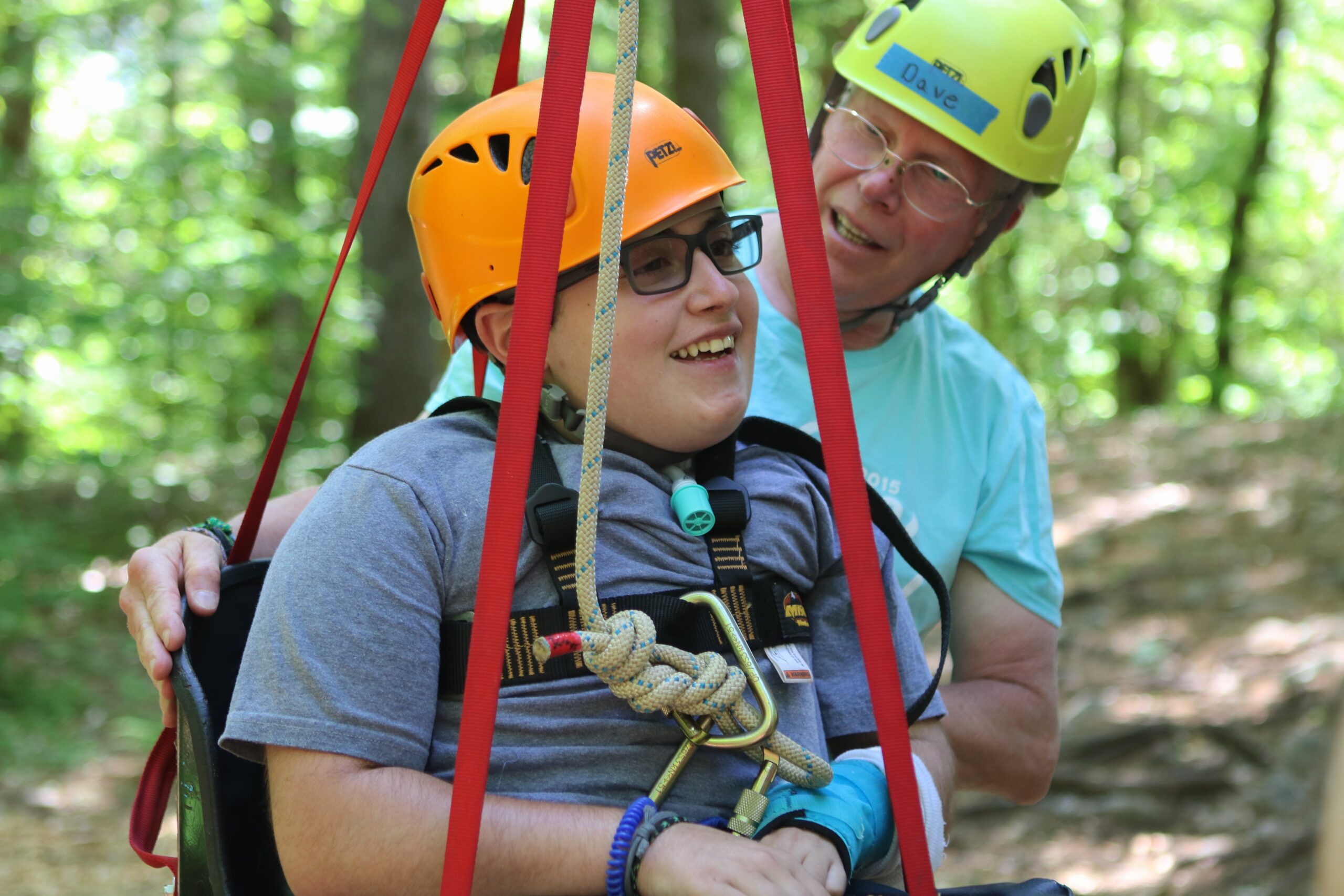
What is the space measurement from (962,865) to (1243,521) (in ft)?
11.5

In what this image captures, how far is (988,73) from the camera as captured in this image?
98.0 inches

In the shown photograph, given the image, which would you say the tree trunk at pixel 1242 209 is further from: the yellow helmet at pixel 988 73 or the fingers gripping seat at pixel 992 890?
the fingers gripping seat at pixel 992 890

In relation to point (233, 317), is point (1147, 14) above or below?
above

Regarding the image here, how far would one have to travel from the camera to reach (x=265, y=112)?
9000mm

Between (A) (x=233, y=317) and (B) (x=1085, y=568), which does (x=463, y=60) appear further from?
(B) (x=1085, y=568)

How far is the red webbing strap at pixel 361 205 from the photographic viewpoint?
134cm

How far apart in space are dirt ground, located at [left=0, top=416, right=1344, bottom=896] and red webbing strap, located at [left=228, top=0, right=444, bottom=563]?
315 centimetres

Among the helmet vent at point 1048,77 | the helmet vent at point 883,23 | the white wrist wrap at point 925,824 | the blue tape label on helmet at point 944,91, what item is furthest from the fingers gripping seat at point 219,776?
the helmet vent at point 1048,77

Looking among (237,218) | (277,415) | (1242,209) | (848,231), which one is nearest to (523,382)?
(848,231)

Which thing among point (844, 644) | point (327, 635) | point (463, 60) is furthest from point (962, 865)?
point (463, 60)

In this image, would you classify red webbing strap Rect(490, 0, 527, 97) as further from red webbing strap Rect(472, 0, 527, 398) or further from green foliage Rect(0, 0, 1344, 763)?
green foliage Rect(0, 0, 1344, 763)

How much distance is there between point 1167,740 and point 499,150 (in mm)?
4349

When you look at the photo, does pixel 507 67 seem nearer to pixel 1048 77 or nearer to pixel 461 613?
pixel 461 613

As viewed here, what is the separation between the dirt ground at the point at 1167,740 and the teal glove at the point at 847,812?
118 inches
